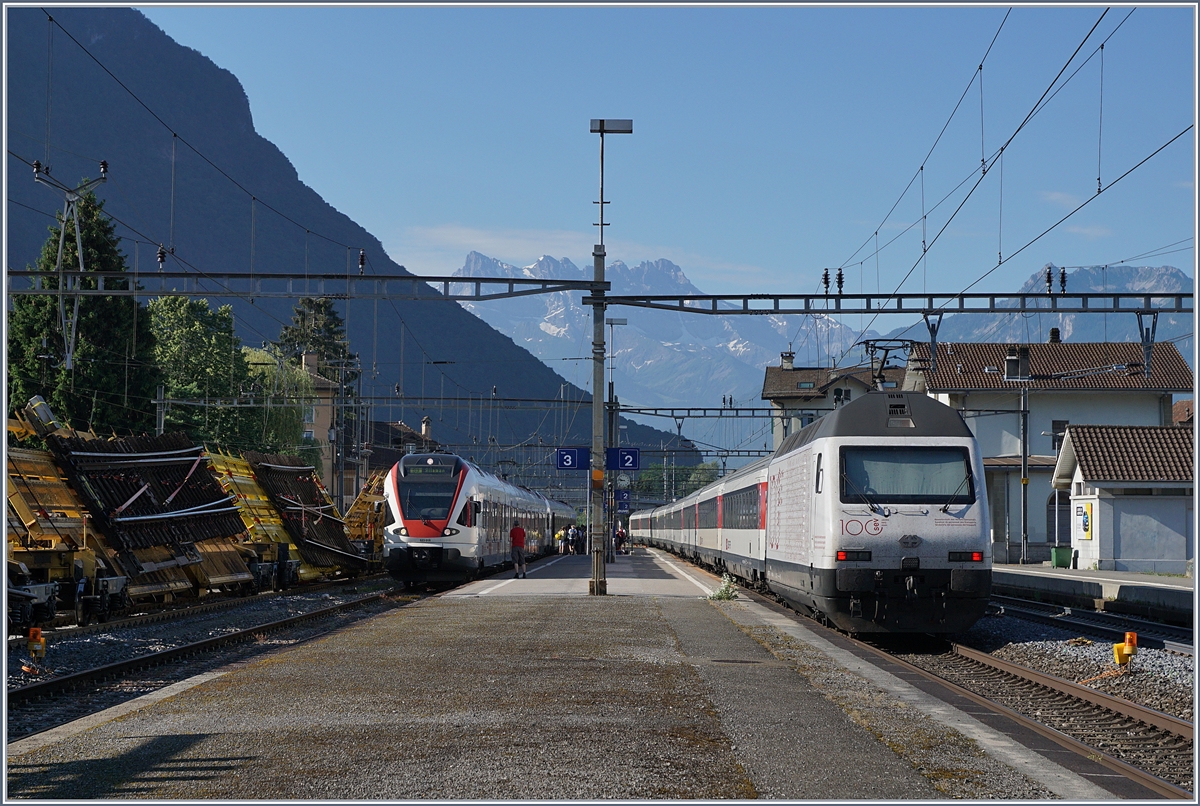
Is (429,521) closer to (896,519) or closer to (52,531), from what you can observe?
(52,531)

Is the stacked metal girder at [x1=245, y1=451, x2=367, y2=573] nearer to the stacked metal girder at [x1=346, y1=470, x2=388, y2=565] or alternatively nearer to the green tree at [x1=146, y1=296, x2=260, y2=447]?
the stacked metal girder at [x1=346, y1=470, x2=388, y2=565]

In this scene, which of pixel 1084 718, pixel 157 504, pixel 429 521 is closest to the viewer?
pixel 1084 718

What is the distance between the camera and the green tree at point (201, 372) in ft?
199

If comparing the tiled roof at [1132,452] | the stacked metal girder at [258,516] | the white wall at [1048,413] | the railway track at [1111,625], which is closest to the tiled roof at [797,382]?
the white wall at [1048,413]

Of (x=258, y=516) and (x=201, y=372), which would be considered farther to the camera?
(x=201, y=372)

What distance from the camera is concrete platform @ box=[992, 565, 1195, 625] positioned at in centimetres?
2342

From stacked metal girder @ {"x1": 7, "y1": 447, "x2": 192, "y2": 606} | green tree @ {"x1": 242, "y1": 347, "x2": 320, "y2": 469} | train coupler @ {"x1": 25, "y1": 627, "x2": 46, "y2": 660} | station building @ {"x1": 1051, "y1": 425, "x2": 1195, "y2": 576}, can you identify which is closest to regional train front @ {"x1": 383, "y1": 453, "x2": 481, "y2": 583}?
stacked metal girder @ {"x1": 7, "y1": 447, "x2": 192, "y2": 606}

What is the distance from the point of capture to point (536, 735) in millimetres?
8922

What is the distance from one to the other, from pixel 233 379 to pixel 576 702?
57.5 m

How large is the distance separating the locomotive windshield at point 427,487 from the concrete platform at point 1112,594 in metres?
14.4

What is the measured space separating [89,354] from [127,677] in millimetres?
44117

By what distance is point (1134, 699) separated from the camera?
12328 mm

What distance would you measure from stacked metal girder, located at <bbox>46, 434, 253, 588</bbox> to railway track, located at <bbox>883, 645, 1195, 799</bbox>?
526 inches

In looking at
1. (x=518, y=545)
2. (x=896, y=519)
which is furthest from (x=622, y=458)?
(x=896, y=519)
